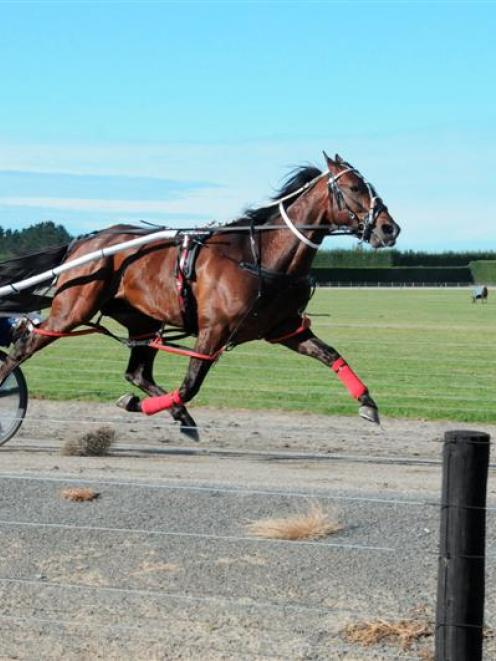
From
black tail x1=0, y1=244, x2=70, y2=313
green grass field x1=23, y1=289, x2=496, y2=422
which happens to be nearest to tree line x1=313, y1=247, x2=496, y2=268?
green grass field x1=23, y1=289, x2=496, y2=422

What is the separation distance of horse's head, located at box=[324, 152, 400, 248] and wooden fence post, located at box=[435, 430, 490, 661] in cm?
434

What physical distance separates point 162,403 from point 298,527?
258 cm

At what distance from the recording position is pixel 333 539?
21.6 feet

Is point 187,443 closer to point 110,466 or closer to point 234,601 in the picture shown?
point 110,466

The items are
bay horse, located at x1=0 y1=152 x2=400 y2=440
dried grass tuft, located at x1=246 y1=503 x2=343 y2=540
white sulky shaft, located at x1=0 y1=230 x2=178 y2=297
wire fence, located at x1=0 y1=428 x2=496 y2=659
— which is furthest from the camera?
white sulky shaft, located at x1=0 y1=230 x2=178 y2=297

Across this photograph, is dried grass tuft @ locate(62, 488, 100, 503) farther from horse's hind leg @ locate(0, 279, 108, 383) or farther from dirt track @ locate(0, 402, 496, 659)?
horse's hind leg @ locate(0, 279, 108, 383)

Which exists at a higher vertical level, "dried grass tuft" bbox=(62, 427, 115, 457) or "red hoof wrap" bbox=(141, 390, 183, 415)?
"red hoof wrap" bbox=(141, 390, 183, 415)

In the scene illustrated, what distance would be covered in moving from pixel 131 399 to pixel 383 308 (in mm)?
31951

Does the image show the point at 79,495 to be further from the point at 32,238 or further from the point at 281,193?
the point at 32,238

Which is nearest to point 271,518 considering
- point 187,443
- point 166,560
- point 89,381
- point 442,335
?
point 166,560

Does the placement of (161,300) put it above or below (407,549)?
above

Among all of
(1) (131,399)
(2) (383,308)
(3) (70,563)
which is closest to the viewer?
(3) (70,563)

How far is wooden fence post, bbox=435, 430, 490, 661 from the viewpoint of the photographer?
156 inches

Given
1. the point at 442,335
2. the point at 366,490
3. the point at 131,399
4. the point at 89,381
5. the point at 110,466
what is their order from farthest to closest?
the point at 442,335, the point at 89,381, the point at 131,399, the point at 110,466, the point at 366,490
